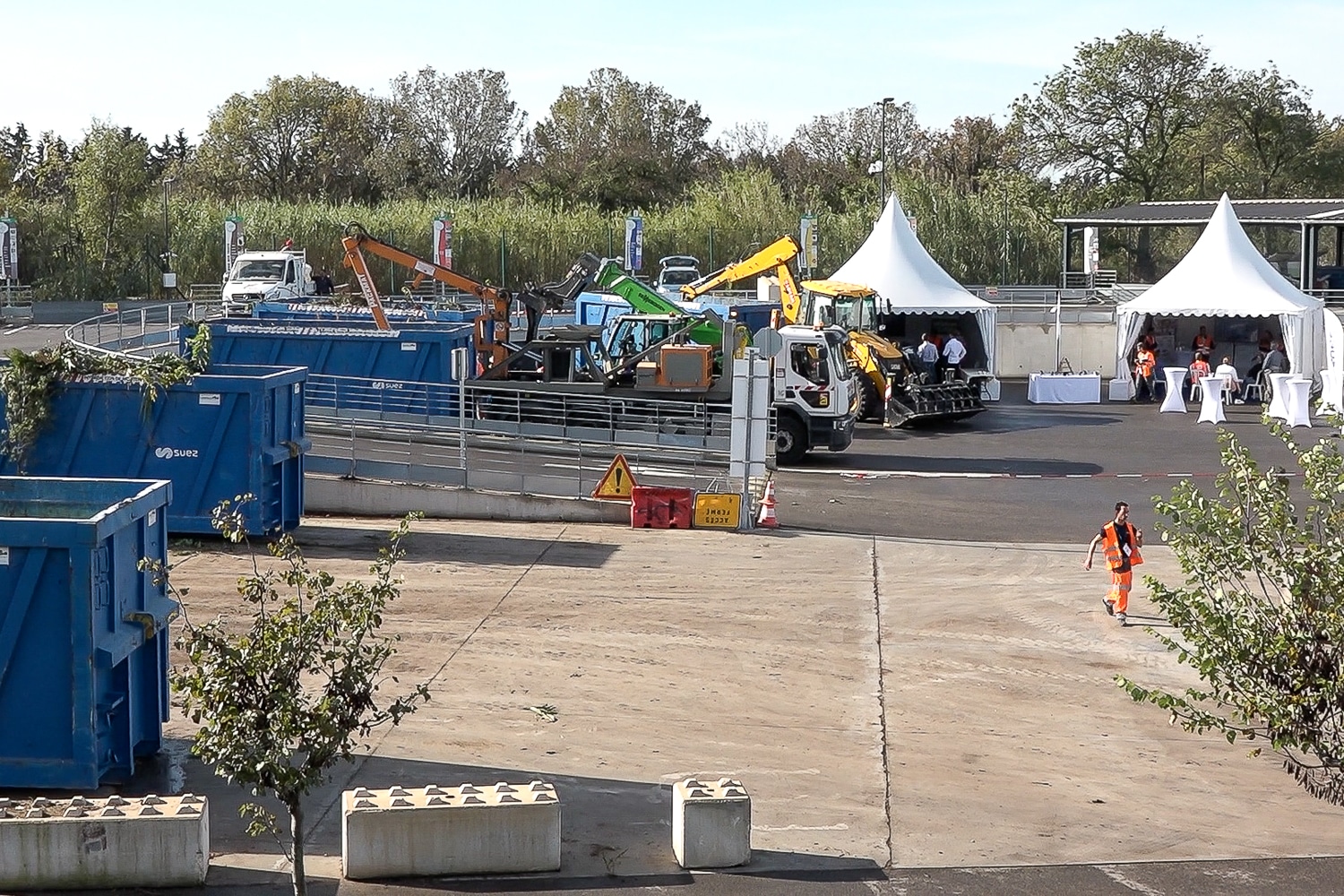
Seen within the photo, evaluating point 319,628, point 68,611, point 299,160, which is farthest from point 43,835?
point 299,160

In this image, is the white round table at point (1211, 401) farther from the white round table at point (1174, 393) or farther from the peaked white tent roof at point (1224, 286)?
the peaked white tent roof at point (1224, 286)

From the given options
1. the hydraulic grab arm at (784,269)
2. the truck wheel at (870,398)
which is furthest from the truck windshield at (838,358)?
the hydraulic grab arm at (784,269)

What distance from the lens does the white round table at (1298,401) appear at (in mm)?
31016

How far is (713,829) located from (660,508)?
1184cm

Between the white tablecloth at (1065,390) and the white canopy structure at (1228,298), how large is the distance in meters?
1.07

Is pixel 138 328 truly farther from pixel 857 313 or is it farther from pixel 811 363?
pixel 811 363

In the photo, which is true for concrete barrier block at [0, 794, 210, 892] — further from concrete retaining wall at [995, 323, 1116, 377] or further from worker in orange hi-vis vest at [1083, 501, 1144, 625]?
concrete retaining wall at [995, 323, 1116, 377]

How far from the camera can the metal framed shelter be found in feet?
144

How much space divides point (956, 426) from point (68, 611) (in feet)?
80.6

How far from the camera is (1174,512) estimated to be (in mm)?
8102

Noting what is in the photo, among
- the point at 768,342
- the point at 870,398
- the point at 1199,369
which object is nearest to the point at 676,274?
the point at 1199,369

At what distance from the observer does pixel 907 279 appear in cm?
3675

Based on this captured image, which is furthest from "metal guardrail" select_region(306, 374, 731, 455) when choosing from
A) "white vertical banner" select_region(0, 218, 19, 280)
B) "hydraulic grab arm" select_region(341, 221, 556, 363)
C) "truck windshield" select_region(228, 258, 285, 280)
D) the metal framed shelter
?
"white vertical banner" select_region(0, 218, 19, 280)

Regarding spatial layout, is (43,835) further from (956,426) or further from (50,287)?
(50,287)
